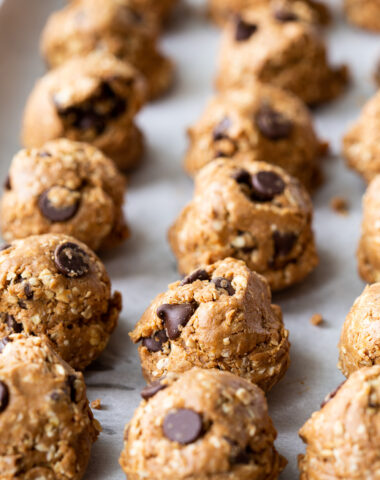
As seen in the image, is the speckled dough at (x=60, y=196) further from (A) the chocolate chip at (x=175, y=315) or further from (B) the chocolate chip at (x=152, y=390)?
(B) the chocolate chip at (x=152, y=390)

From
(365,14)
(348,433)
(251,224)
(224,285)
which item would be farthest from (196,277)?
(365,14)

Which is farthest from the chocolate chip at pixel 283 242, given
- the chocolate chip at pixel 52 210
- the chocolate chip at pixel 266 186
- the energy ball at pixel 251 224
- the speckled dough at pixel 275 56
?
the speckled dough at pixel 275 56

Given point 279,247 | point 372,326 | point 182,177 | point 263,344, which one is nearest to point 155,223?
point 182,177

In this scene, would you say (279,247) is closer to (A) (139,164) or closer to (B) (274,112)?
(B) (274,112)

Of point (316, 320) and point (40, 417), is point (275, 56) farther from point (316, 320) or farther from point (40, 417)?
point (40, 417)

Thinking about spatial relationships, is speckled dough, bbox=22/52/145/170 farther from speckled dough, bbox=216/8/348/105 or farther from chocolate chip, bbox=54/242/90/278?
chocolate chip, bbox=54/242/90/278

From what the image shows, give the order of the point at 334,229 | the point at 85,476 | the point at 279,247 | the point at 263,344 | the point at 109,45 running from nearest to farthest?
the point at 85,476 < the point at 263,344 < the point at 279,247 < the point at 334,229 < the point at 109,45
